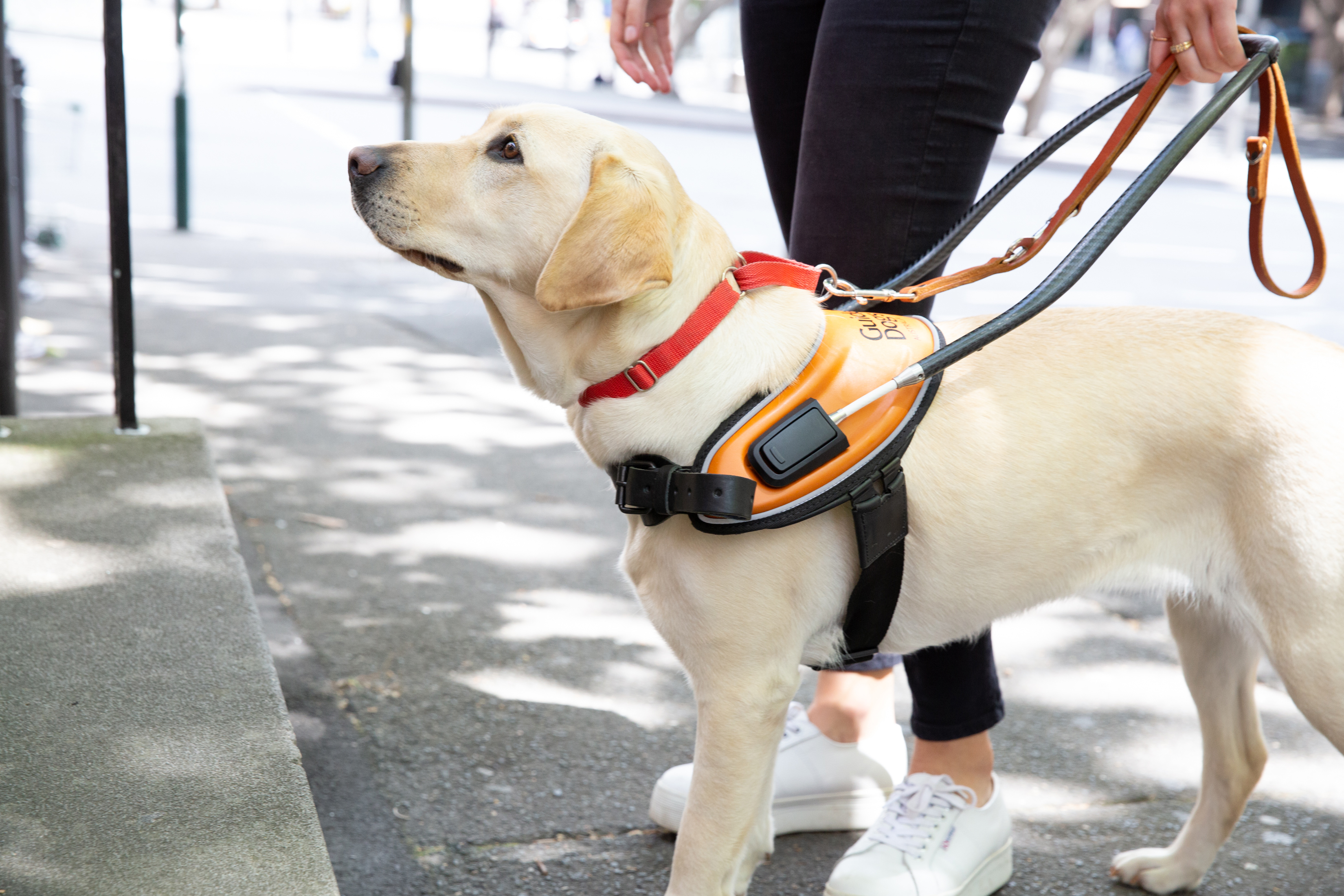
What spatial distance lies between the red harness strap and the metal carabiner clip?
0.05 m

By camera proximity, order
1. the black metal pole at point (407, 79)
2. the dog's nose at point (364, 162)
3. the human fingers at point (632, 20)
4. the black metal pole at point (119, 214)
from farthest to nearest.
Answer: the black metal pole at point (407, 79)
the black metal pole at point (119, 214)
the human fingers at point (632, 20)
the dog's nose at point (364, 162)

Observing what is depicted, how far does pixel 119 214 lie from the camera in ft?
10.2

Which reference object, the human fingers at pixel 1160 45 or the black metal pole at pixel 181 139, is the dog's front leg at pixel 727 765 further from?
the black metal pole at pixel 181 139

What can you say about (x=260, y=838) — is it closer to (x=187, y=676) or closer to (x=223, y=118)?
(x=187, y=676)

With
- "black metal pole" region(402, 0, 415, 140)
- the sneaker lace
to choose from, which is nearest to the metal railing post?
"black metal pole" region(402, 0, 415, 140)

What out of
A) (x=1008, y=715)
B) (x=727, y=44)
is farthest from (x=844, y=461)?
(x=727, y=44)

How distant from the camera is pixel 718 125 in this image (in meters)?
23.7

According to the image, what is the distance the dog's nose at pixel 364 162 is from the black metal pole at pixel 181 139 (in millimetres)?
8709

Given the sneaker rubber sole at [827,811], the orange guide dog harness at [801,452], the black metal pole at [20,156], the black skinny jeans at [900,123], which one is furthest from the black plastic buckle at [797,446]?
the black metal pole at [20,156]

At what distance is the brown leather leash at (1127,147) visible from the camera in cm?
209

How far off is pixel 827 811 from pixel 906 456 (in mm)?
967

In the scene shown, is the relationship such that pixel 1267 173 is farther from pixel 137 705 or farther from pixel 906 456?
pixel 137 705

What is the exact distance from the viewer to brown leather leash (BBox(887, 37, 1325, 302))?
2092 millimetres

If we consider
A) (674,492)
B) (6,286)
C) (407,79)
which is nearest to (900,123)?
(674,492)
